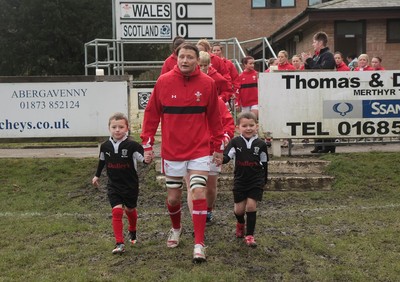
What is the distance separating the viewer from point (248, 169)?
603 cm

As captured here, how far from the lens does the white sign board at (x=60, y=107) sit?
10391mm

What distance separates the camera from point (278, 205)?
27.0 ft

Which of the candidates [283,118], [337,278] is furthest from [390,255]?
[283,118]

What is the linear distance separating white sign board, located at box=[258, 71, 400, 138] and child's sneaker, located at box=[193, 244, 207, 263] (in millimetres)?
5417

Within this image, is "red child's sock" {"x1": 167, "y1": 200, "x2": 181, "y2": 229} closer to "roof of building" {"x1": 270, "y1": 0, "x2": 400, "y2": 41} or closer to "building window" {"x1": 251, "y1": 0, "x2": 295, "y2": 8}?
"roof of building" {"x1": 270, "y1": 0, "x2": 400, "y2": 41}

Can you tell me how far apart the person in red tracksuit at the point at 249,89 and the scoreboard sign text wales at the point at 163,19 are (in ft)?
14.4

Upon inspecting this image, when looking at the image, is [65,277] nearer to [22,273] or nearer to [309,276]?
[22,273]

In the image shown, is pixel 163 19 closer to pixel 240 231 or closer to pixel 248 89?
pixel 248 89

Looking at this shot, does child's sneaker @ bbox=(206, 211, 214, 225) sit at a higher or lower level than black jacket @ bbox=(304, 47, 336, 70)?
lower

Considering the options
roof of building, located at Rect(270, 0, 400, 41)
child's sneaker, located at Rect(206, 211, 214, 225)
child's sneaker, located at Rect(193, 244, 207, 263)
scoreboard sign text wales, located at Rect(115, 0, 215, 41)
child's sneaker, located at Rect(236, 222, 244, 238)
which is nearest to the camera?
child's sneaker, located at Rect(193, 244, 207, 263)

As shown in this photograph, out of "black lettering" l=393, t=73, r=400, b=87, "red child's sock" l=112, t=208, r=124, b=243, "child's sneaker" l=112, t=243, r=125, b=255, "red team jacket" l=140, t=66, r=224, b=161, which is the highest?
"black lettering" l=393, t=73, r=400, b=87

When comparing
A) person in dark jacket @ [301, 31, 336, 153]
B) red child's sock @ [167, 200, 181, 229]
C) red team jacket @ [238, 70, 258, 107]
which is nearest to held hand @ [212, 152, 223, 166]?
red child's sock @ [167, 200, 181, 229]

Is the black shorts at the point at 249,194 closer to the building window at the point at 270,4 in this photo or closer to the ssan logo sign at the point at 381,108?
the ssan logo sign at the point at 381,108

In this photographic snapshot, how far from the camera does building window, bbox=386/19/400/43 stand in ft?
77.8
